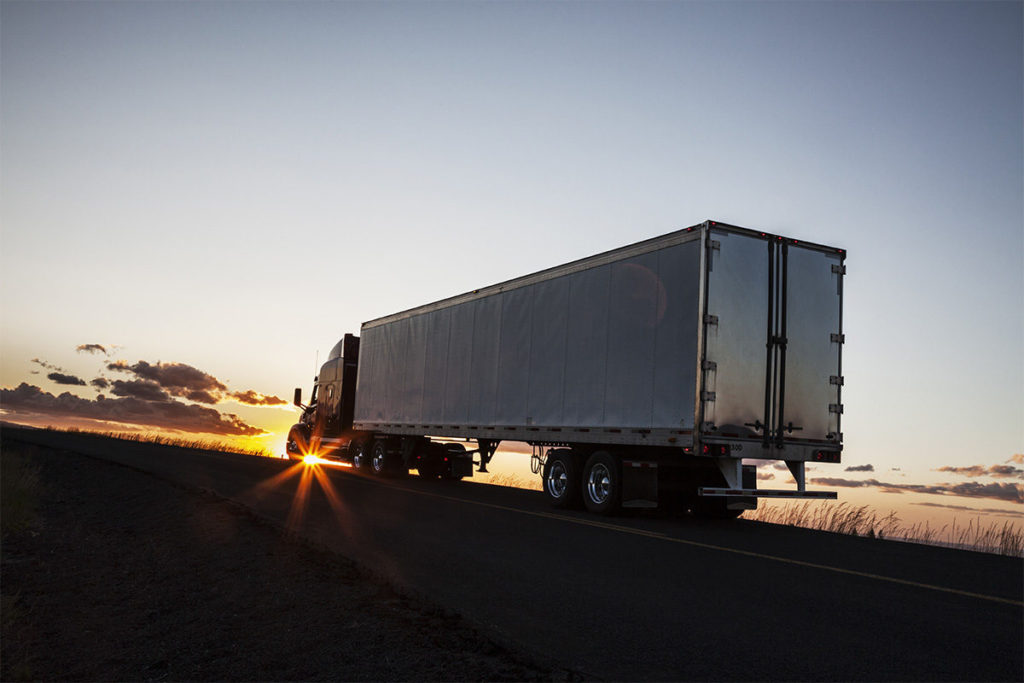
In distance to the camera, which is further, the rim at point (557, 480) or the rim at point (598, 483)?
the rim at point (557, 480)

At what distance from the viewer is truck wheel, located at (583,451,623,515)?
43.5ft

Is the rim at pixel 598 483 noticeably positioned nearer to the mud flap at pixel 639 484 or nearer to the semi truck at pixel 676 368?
the semi truck at pixel 676 368

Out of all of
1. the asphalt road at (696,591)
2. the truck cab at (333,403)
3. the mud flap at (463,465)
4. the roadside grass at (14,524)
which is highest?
the truck cab at (333,403)

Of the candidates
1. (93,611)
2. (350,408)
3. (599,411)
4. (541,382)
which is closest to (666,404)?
(599,411)

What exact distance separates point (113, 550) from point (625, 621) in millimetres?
8056

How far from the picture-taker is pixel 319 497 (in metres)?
15.1

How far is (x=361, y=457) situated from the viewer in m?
25.4

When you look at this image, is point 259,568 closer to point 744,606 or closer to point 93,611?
point 93,611

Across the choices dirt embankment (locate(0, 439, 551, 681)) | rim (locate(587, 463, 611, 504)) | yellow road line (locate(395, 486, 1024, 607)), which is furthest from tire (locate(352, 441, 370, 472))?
dirt embankment (locate(0, 439, 551, 681))

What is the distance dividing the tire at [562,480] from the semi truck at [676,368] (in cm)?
3

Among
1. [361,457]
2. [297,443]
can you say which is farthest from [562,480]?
[297,443]

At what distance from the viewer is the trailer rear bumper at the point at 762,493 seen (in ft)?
39.6

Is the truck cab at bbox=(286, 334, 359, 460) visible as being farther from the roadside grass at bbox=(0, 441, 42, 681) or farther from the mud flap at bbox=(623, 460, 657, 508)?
the mud flap at bbox=(623, 460, 657, 508)

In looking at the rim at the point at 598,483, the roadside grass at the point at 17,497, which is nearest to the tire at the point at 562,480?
the rim at the point at 598,483
